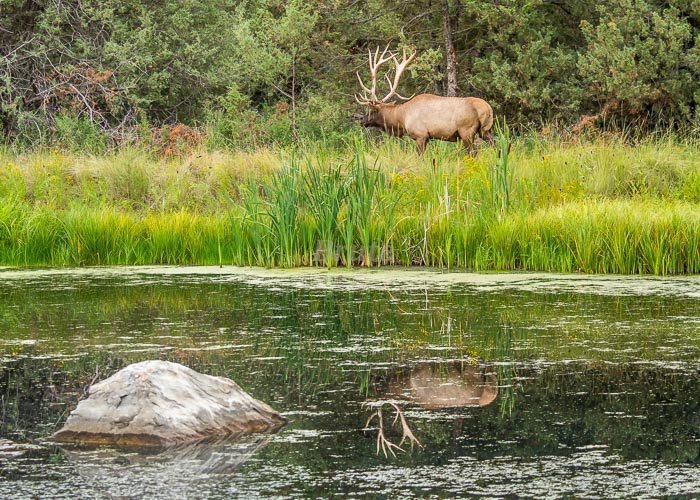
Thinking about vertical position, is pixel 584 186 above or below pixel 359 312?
above

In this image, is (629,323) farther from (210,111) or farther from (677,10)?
(210,111)

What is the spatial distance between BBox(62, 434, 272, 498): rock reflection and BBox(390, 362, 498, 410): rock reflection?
2.87ft

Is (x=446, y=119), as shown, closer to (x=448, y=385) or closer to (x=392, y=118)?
(x=392, y=118)

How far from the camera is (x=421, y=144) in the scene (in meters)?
14.3

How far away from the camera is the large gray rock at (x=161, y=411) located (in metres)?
4.48

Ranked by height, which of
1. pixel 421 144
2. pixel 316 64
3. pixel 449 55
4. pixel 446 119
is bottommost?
pixel 421 144

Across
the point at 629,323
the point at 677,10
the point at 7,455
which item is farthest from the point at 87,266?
the point at 677,10

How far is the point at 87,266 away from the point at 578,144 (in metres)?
6.08

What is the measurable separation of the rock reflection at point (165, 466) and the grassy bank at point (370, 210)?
5653 mm

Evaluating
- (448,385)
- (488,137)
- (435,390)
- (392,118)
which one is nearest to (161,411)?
(435,390)

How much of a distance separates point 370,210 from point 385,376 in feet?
15.2

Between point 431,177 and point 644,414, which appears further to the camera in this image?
point 431,177

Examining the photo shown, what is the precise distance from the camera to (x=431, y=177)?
38.4 ft

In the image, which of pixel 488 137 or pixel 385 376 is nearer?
pixel 385 376
